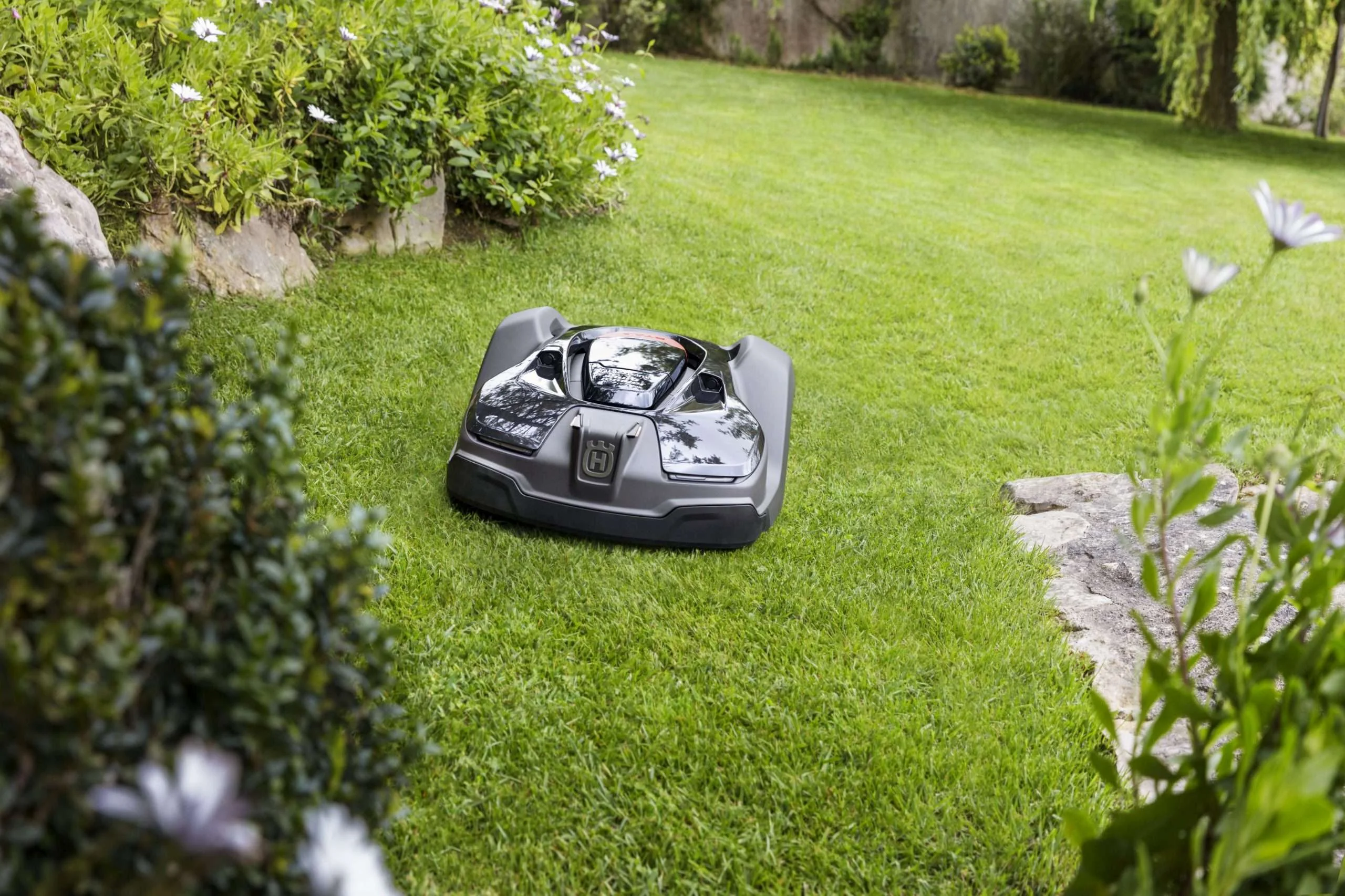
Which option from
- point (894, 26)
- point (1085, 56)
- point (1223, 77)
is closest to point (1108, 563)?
point (1223, 77)

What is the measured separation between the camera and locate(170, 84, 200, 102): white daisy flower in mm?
3054

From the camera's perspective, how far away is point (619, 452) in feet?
7.95

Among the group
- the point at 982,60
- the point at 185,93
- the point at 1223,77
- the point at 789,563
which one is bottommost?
the point at 789,563

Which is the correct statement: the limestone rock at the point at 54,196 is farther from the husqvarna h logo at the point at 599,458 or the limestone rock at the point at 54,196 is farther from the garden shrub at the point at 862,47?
the garden shrub at the point at 862,47

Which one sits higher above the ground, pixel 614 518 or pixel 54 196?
pixel 54 196

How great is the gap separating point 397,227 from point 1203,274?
11.9ft

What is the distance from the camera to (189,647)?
866 millimetres

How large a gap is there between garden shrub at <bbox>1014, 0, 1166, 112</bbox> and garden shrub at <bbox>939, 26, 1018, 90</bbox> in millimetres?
654

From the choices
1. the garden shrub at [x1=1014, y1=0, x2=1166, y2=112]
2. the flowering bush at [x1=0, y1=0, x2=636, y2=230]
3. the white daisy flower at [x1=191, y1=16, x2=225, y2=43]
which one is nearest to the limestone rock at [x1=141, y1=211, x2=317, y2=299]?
the flowering bush at [x1=0, y1=0, x2=636, y2=230]

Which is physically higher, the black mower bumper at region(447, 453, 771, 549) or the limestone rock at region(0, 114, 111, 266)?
the limestone rock at region(0, 114, 111, 266)

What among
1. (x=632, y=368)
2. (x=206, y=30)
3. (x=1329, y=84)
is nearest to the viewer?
(x=632, y=368)

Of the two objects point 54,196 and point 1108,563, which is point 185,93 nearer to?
point 54,196

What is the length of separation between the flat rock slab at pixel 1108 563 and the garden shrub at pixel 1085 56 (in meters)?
13.7

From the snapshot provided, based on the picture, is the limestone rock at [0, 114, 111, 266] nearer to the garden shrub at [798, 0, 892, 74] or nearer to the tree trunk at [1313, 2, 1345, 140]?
the garden shrub at [798, 0, 892, 74]
